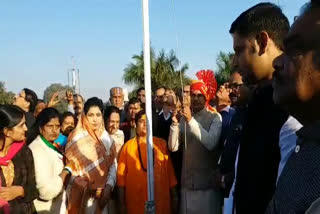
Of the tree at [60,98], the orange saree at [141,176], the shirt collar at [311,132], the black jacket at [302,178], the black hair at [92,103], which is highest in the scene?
the tree at [60,98]

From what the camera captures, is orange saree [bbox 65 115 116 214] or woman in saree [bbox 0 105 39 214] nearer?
woman in saree [bbox 0 105 39 214]

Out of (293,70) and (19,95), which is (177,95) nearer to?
(19,95)

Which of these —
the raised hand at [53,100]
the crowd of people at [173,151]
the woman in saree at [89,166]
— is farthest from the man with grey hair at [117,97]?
the woman in saree at [89,166]

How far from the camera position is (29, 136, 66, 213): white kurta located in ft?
11.0

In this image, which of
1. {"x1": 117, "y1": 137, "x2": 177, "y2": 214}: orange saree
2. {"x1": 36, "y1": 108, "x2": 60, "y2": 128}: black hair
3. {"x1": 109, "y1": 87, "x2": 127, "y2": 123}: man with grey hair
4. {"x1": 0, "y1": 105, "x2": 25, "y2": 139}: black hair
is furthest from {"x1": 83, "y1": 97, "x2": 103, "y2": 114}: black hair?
{"x1": 109, "y1": 87, "x2": 127, "y2": 123}: man with grey hair

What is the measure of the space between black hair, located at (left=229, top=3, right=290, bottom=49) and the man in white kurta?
2.01 metres

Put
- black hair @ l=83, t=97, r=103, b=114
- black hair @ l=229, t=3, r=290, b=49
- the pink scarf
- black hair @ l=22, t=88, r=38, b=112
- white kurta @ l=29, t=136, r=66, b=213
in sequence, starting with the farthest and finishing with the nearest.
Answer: black hair @ l=22, t=88, r=38, b=112 → black hair @ l=83, t=97, r=103, b=114 → white kurta @ l=29, t=136, r=66, b=213 → the pink scarf → black hair @ l=229, t=3, r=290, b=49

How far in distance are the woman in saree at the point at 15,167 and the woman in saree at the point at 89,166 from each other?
0.47 meters

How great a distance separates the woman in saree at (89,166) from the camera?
11.7 ft

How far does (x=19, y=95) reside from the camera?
496 cm

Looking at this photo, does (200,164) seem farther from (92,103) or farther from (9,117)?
(9,117)

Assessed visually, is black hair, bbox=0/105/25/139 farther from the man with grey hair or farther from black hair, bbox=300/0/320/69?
black hair, bbox=300/0/320/69

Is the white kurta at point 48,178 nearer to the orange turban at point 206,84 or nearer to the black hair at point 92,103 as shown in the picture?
the black hair at point 92,103

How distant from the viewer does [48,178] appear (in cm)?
338
